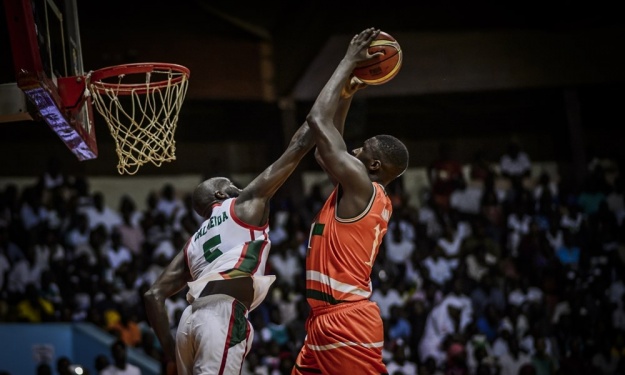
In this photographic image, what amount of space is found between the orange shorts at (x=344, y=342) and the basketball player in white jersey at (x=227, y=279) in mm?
468

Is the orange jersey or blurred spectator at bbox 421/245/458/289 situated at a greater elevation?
the orange jersey

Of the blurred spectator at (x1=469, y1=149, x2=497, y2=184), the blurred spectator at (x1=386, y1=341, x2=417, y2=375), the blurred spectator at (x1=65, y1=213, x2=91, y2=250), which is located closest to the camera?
the blurred spectator at (x1=386, y1=341, x2=417, y2=375)

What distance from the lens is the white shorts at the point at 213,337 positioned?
5.56m

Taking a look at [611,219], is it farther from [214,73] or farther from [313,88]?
[214,73]

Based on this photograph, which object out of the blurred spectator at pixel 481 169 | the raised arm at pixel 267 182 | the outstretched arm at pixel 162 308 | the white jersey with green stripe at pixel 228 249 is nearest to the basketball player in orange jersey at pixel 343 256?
the raised arm at pixel 267 182

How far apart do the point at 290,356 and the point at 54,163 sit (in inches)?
190

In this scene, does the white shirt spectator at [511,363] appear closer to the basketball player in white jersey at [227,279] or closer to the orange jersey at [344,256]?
the basketball player in white jersey at [227,279]

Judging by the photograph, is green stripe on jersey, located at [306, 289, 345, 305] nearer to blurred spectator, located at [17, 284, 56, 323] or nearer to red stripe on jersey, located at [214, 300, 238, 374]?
red stripe on jersey, located at [214, 300, 238, 374]

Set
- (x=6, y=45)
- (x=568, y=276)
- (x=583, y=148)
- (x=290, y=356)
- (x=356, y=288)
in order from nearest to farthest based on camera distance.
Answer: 1. (x=356, y=288)
2. (x=290, y=356)
3. (x=6, y=45)
4. (x=568, y=276)
5. (x=583, y=148)

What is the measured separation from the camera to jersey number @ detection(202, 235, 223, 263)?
5789mm

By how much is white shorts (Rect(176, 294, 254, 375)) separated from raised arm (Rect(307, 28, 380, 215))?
903mm

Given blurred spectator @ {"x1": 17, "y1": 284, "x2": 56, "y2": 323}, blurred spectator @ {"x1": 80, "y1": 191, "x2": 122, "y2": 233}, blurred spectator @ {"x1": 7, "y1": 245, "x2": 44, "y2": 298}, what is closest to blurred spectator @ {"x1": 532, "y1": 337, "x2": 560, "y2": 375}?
blurred spectator @ {"x1": 80, "y1": 191, "x2": 122, "y2": 233}

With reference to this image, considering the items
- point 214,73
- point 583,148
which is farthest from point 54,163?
point 583,148

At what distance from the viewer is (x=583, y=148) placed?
53.1 ft
